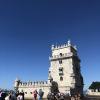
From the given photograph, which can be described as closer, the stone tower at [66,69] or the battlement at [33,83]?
the battlement at [33,83]

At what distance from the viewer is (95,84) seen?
12388 cm

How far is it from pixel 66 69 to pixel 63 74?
1895 millimetres

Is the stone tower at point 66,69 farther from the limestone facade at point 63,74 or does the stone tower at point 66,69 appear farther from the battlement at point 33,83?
the battlement at point 33,83

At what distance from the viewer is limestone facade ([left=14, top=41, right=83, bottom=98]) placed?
68125mm

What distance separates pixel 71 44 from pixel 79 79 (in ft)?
40.4

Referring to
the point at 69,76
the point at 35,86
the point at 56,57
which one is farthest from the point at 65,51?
the point at 35,86

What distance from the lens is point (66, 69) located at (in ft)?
233

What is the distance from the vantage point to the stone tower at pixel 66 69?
226 ft

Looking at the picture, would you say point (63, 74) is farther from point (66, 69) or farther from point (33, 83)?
point (33, 83)

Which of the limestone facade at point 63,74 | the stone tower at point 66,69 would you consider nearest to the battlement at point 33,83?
the limestone facade at point 63,74

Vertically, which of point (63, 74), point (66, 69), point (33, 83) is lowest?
point (33, 83)

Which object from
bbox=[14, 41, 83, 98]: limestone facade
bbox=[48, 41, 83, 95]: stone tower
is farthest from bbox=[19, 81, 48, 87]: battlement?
bbox=[48, 41, 83, 95]: stone tower

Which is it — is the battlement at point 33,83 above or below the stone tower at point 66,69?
below

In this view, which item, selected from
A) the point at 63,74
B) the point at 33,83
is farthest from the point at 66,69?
the point at 33,83
